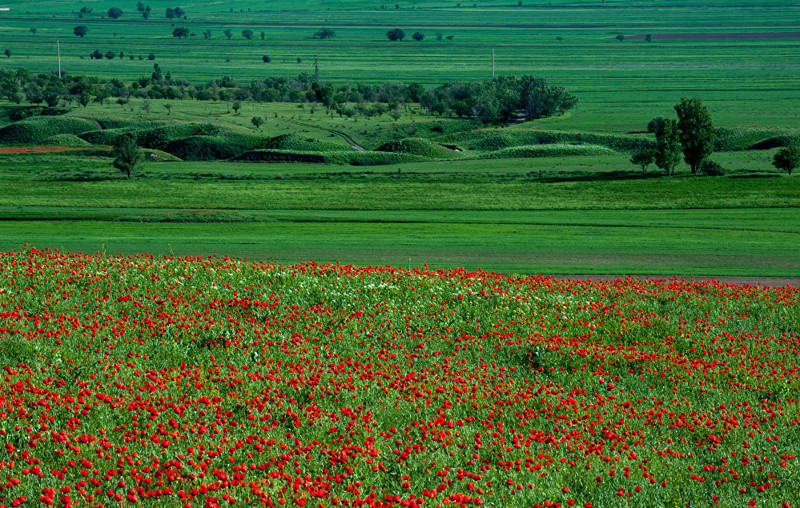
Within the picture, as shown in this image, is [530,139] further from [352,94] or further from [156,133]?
[352,94]

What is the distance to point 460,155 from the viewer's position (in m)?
115

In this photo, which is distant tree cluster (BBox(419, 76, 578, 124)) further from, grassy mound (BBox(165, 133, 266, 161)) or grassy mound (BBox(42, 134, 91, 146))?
grassy mound (BBox(42, 134, 91, 146))

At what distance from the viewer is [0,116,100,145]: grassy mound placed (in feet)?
406

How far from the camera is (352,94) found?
581 feet

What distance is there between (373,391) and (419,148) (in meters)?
97.2

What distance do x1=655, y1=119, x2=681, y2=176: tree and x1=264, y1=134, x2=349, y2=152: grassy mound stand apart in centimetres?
4823

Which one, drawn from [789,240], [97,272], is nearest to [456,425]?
[97,272]

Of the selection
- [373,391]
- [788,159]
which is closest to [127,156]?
[788,159]

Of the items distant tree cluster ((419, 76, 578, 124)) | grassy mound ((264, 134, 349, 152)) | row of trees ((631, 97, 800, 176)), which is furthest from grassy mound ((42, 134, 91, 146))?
row of trees ((631, 97, 800, 176))

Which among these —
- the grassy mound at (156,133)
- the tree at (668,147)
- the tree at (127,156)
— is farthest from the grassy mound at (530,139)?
the tree at (127,156)

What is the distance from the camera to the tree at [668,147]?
8100 centimetres

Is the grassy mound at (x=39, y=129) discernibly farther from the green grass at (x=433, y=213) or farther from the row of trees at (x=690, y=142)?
the row of trees at (x=690, y=142)

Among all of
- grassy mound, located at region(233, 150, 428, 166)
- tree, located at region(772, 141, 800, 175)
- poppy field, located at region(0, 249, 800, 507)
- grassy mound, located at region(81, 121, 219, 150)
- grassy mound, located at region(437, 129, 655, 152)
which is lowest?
poppy field, located at region(0, 249, 800, 507)

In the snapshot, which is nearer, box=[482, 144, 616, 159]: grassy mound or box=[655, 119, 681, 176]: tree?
box=[655, 119, 681, 176]: tree
